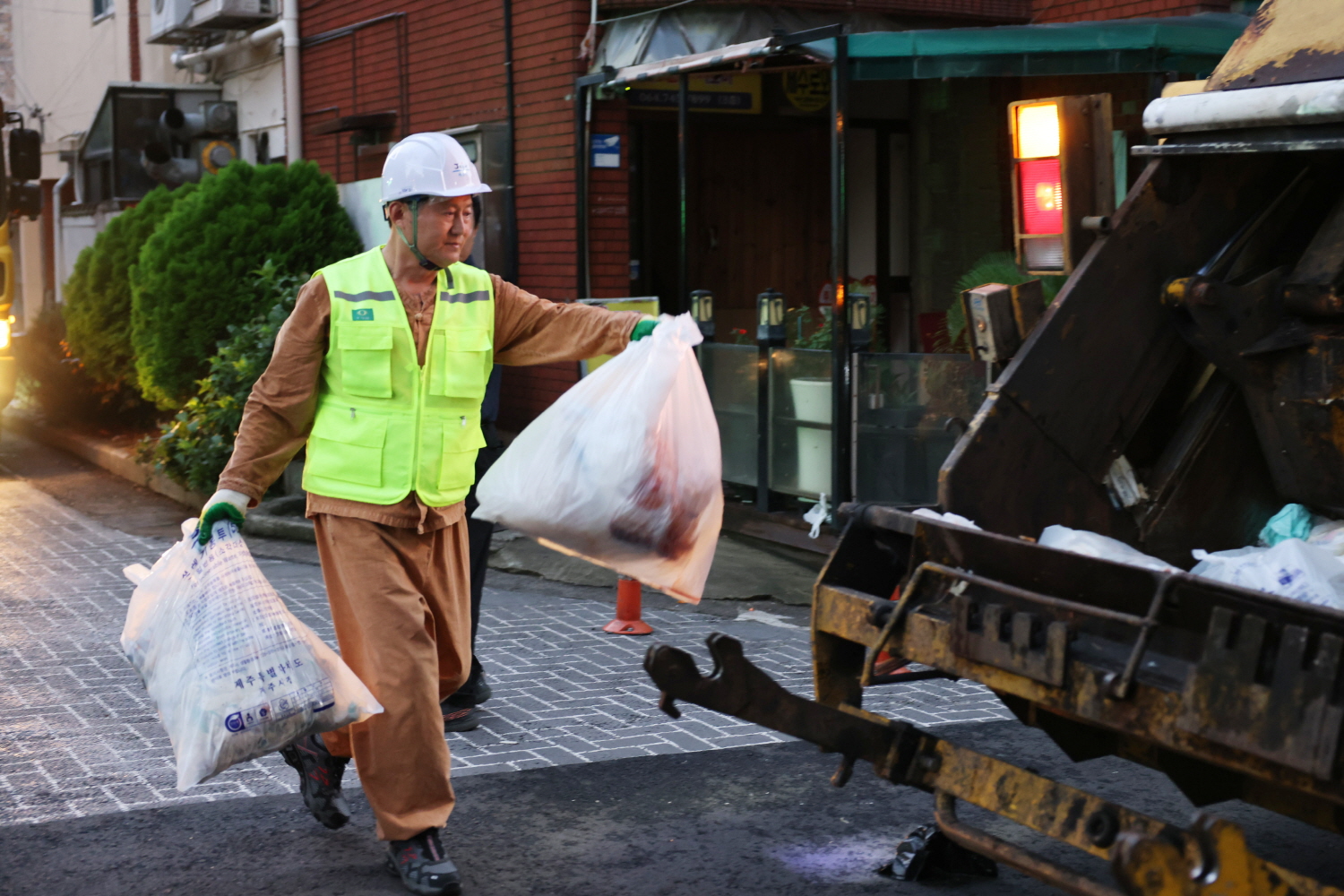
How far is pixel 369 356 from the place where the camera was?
399 cm

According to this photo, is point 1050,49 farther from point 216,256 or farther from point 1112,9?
point 216,256

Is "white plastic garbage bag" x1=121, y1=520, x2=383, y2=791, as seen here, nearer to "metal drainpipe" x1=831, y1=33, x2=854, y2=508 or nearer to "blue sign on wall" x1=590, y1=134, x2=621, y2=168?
"metal drainpipe" x1=831, y1=33, x2=854, y2=508

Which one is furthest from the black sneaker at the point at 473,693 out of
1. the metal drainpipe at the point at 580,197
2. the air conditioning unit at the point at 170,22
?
the air conditioning unit at the point at 170,22

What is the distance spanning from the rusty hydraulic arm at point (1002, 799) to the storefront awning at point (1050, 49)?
4746mm

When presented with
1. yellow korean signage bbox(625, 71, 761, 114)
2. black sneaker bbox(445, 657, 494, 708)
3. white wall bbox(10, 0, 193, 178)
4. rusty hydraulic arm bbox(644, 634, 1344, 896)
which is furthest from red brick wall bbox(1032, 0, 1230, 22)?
white wall bbox(10, 0, 193, 178)

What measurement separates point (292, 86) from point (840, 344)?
891 cm

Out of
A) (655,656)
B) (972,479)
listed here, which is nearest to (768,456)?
(972,479)

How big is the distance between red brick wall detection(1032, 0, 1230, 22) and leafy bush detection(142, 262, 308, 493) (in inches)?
222

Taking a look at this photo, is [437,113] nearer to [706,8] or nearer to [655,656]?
[706,8]

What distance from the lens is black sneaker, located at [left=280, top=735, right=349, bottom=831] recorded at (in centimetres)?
431

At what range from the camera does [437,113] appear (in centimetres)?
1273

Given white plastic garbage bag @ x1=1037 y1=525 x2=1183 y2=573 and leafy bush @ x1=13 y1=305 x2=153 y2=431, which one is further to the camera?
leafy bush @ x1=13 y1=305 x2=153 y2=431

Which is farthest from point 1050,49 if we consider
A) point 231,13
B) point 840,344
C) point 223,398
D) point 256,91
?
point 256,91

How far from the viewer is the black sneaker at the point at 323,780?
4.31 meters
